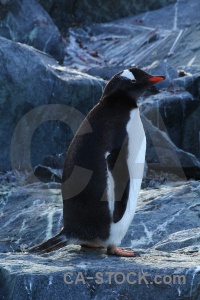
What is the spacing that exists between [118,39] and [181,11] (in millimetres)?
2013

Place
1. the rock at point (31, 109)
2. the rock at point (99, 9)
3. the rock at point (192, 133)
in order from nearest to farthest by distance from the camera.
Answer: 1. the rock at point (31, 109)
2. the rock at point (192, 133)
3. the rock at point (99, 9)

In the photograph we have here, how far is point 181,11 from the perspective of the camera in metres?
20.6

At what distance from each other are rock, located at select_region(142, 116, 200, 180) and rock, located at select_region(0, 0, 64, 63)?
22.8ft

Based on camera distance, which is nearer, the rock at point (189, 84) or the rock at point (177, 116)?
the rock at point (177, 116)

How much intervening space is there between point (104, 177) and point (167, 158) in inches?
223

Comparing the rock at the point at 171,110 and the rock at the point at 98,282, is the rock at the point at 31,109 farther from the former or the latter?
the rock at the point at 98,282

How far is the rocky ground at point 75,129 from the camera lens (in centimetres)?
445

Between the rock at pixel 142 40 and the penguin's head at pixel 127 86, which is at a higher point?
the rock at pixel 142 40

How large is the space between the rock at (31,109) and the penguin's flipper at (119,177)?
6.21 m

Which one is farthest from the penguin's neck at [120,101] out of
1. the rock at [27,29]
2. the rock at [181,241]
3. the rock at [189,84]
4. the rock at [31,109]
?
the rock at [27,29]

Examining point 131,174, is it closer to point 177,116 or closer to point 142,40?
point 177,116

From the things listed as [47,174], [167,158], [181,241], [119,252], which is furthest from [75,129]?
[119,252]

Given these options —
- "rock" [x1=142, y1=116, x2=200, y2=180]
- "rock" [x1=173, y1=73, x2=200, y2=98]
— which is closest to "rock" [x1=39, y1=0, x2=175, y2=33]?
"rock" [x1=173, y1=73, x2=200, y2=98]

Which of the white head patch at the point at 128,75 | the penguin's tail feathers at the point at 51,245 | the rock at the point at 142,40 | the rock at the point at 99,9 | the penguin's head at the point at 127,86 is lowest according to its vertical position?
the penguin's tail feathers at the point at 51,245
